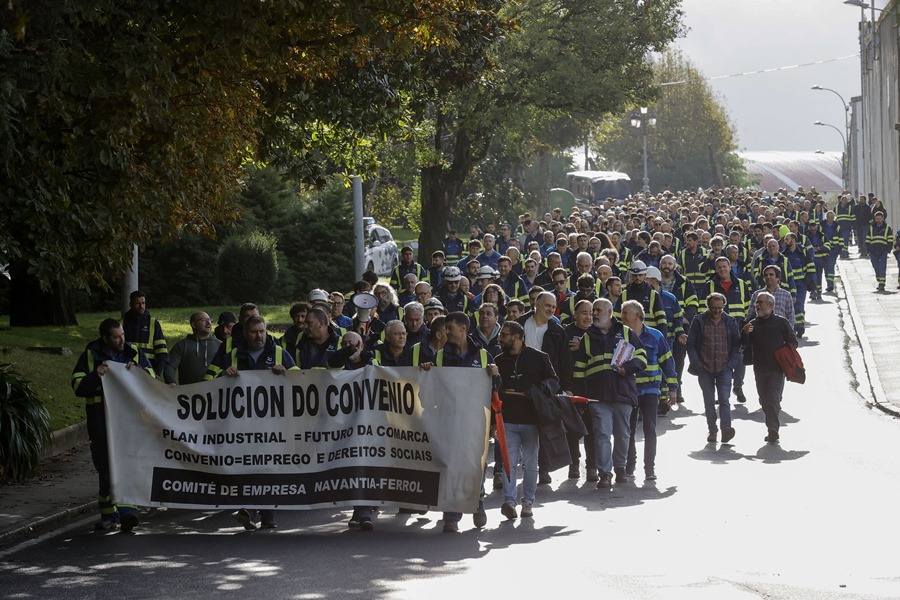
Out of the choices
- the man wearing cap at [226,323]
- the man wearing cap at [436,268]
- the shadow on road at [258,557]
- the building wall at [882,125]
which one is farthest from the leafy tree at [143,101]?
the building wall at [882,125]

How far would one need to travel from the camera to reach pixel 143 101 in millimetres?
12898

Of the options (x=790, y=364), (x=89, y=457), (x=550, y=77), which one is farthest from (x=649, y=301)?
(x=550, y=77)

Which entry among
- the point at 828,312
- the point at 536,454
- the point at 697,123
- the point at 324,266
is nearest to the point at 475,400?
the point at 536,454

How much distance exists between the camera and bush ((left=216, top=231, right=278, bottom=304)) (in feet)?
105

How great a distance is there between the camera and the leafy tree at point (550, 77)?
33969 millimetres

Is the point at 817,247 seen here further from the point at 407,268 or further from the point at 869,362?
the point at 407,268

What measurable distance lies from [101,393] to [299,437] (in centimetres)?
166

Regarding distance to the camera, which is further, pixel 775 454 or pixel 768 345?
pixel 768 345

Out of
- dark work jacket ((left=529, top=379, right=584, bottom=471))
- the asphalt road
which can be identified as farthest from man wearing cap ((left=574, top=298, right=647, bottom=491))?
dark work jacket ((left=529, top=379, right=584, bottom=471))

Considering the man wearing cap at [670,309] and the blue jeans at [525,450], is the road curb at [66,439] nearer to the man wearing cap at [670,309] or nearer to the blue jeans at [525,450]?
the blue jeans at [525,450]

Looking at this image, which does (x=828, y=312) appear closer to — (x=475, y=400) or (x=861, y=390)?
(x=861, y=390)

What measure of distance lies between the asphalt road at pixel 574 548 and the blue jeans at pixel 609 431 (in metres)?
0.29

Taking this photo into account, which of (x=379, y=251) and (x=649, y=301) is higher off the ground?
(x=379, y=251)

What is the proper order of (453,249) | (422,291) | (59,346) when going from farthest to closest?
(453,249) < (59,346) < (422,291)
